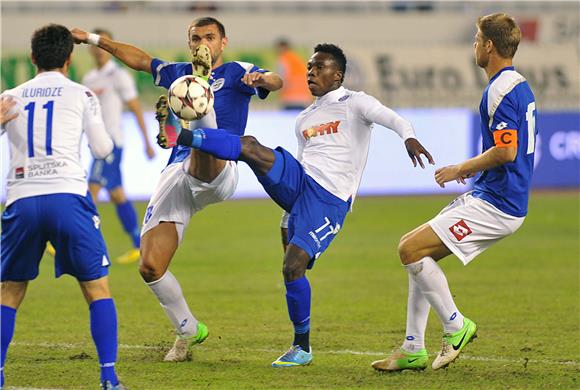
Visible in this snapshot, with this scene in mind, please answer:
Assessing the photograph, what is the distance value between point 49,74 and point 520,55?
820 inches

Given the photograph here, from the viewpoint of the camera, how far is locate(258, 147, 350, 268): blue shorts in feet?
23.6

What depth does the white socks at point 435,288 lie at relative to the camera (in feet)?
22.5

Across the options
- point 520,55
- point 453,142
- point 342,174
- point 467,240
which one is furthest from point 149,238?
point 520,55

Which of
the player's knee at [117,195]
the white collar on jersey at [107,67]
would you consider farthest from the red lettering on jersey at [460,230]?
the white collar on jersey at [107,67]

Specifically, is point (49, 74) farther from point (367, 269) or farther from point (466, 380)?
point (367, 269)

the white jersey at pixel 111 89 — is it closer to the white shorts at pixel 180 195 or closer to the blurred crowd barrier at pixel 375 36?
the white shorts at pixel 180 195

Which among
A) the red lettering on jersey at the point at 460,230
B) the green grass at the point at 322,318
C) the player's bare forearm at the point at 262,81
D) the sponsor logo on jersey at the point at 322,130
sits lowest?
the green grass at the point at 322,318

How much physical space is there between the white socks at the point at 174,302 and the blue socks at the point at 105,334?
134 cm

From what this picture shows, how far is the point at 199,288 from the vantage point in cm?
1082

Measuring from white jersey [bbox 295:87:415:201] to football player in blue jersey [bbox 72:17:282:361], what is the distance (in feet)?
1.46

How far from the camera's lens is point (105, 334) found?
5984 mm

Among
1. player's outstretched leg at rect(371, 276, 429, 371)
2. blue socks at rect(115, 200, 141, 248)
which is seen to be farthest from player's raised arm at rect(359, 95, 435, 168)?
blue socks at rect(115, 200, 141, 248)

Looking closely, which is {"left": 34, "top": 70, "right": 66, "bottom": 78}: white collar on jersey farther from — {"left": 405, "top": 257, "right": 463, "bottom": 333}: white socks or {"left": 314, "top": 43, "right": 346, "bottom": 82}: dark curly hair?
{"left": 405, "top": 257, "right": 463, "bottom": 333}: white socks

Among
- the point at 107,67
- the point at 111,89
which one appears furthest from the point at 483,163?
the point at 107,67
